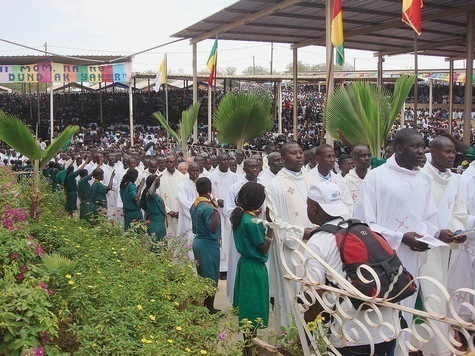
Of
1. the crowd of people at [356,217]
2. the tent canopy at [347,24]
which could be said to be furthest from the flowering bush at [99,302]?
the tent canopy at [347,24]

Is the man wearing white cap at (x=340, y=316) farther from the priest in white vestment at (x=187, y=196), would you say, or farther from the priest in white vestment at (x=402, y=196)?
the priest in white vestment at (x=187, y=196)

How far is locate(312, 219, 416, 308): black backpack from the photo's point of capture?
9.58 feet

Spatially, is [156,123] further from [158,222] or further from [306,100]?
[158,222]

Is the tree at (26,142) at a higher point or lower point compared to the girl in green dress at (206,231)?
higher

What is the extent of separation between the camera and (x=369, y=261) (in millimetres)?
2949

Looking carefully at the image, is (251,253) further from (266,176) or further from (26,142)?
(26,142)

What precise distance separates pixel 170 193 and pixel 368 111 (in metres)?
3.46

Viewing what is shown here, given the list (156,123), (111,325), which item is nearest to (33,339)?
(111,325)

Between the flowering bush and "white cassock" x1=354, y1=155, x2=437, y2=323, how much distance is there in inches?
61.5

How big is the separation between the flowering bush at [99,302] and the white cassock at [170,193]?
11.2ft

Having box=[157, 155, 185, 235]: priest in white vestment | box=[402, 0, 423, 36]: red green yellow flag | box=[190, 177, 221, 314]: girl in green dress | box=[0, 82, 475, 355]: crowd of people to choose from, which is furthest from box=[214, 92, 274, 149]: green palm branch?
box=[190, 177, 221, 314]: girl in green dress

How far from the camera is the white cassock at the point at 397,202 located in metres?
4.54

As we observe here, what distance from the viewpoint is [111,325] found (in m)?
3.79

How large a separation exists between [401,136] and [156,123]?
28.6 m
